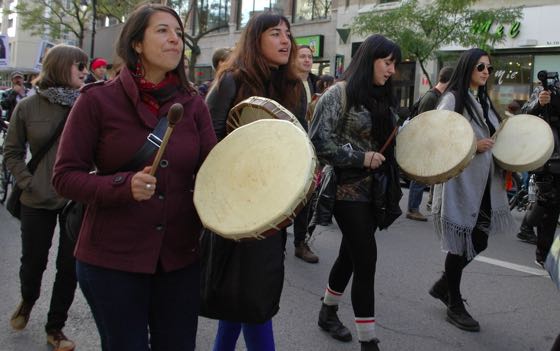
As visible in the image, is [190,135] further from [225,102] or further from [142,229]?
[225,102]

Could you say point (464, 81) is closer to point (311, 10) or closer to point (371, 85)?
point (371, 85)

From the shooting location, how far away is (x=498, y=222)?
3520mm

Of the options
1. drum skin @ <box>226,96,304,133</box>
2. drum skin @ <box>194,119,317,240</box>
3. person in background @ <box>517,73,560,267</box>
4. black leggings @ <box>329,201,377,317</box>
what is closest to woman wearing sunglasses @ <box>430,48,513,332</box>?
black leggings @ <box>329,201,377,317</box>

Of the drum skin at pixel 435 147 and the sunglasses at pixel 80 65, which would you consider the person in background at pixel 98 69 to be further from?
the drum skin at pixel 435 147

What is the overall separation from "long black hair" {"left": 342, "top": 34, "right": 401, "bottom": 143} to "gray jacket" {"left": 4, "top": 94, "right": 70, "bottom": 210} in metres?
1.73

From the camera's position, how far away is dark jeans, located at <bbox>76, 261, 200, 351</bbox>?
183 cm

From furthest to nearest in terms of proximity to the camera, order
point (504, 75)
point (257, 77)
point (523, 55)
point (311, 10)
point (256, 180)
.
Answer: point (311, 10)
point (504, 75)
point (523, 55)
point (257, 77)
point (256, 180)

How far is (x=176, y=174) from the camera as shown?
1.89 meters

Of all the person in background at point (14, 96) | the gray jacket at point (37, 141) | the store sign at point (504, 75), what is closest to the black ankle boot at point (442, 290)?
the gray jacket at point (37, 141)

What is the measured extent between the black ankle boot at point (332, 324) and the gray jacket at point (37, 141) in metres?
1.81

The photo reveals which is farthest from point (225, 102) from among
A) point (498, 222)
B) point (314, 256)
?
point (314, 256)

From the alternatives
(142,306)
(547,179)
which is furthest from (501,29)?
(142,306)

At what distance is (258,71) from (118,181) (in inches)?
43.7

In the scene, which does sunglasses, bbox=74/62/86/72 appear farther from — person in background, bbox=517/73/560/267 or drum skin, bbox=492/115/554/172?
person in background, bbox=517/73/560/267
